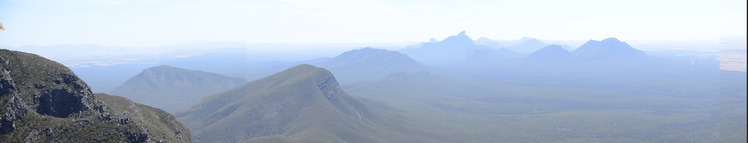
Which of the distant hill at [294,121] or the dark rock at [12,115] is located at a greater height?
the dark rock at [12,115]

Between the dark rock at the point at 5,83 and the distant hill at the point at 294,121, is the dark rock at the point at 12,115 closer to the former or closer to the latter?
the dark rock at the point at 5,83

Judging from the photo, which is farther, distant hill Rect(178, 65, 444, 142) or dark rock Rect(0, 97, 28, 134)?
distant hill Rect(178, 65, 444, 142)

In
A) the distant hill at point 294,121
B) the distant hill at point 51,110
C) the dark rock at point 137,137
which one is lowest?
the distant hill at point 294,121

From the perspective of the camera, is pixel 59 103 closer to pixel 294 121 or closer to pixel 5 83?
pixel 5 83

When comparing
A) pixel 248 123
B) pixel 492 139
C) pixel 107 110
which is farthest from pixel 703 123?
pixel 107 110

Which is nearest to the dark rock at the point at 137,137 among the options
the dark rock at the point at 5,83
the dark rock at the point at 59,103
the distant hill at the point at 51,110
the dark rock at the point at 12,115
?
the distant hill at the point at 51,110

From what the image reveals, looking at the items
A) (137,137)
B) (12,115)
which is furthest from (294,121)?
(12,115)

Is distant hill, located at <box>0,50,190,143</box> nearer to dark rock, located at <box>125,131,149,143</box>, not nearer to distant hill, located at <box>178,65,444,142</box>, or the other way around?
dark rock, located at <box>125,131,149,143</box>

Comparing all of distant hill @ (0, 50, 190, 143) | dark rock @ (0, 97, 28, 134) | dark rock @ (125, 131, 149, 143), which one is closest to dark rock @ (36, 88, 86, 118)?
distant hill @ (0, 50, 190, 143)
